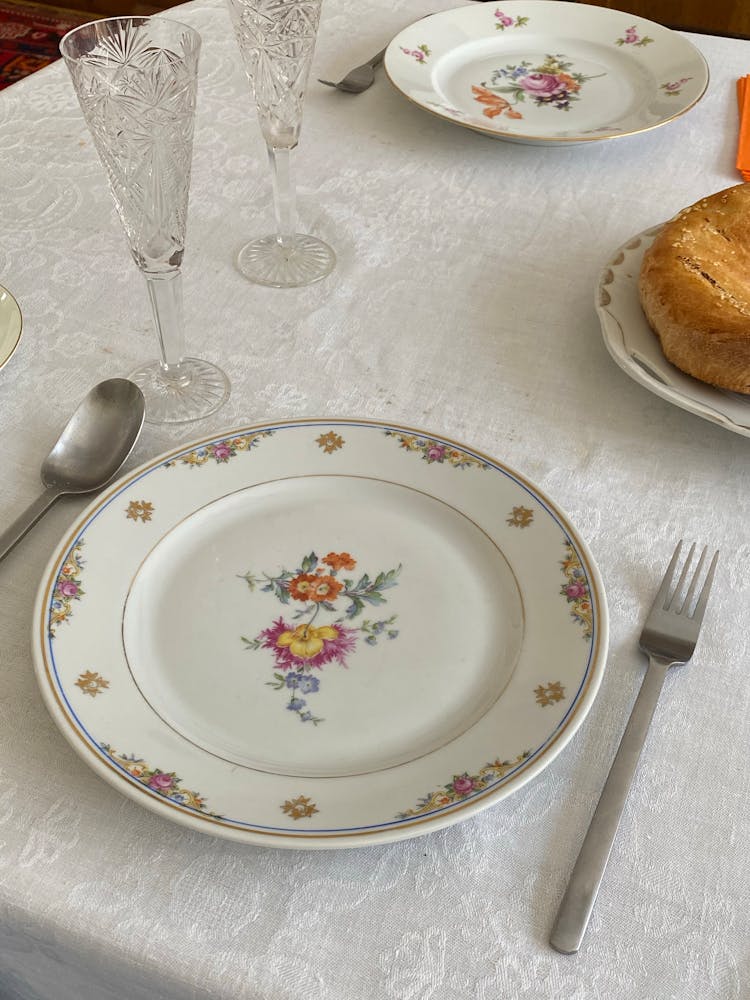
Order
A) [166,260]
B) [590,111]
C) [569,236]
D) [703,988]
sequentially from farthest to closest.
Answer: [590,111]
[569,236]
[166,260]
[703,988]

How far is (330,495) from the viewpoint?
23.4 inches

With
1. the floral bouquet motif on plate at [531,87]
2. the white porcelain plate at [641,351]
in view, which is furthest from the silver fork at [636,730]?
the floral bouquet motif on plate at [531,87]

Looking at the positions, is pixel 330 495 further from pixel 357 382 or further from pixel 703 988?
pixel 703 988

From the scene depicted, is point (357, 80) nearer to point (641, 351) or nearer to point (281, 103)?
point (281, 103)

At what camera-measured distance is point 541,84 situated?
1.00m

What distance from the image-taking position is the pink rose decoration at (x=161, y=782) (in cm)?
43

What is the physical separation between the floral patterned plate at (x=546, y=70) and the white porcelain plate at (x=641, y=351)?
8.2 inches

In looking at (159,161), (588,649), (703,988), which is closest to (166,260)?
(159,161)

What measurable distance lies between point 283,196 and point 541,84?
1.17 ft

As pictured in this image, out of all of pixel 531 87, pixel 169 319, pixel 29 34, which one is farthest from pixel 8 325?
pixel 29 34

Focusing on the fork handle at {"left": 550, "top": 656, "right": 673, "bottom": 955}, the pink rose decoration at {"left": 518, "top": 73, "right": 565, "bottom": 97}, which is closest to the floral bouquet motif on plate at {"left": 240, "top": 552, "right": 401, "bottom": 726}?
the fork handle at {"left": 550, "top": 656, "right": 673, "bottom": 955}

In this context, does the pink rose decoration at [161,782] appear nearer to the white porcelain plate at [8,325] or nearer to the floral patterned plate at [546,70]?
the white porcelain plate at [8,325]

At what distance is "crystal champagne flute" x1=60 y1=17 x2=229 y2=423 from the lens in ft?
1.81

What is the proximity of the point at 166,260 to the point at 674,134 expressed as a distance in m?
0.57
